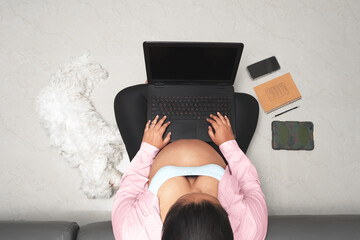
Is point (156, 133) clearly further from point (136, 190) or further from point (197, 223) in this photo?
point (197, 223)

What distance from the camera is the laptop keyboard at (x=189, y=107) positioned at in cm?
106

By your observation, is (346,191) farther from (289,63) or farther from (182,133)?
(182,133)

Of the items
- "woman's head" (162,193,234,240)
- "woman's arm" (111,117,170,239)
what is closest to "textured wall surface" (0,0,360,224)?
"woman's arm" (111,117,170,239)

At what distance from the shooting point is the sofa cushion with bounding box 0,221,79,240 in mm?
→ 904

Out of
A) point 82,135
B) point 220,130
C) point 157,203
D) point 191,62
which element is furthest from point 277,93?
point 82,135

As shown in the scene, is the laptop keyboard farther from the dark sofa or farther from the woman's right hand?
the dark sofa

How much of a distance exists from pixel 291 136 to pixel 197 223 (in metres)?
0.85

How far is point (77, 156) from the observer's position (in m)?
1.19

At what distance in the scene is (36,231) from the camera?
92 cm

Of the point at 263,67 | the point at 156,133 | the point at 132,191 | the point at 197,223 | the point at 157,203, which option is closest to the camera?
the point at 197,223

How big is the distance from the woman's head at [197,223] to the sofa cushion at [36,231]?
1.76 feet

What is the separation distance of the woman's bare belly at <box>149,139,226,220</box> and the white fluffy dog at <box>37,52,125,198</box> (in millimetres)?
309

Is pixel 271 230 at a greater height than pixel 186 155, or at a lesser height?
lesser

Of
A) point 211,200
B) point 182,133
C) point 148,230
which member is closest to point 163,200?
point 148,230
